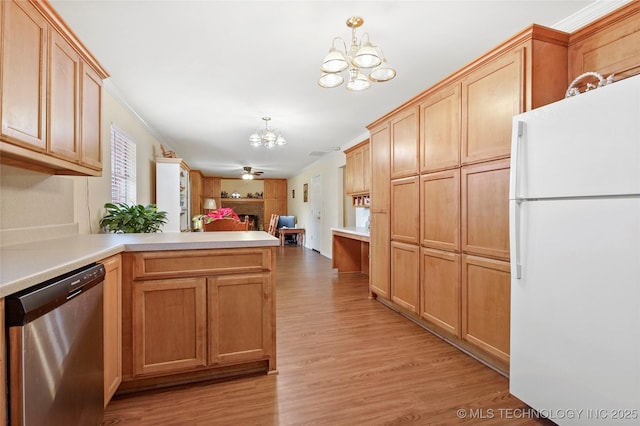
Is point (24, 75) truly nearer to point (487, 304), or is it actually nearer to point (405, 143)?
point (405, 143)

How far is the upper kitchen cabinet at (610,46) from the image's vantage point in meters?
1.74

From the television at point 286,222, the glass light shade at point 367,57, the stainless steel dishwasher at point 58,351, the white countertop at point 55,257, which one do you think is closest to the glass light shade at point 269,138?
the glass light shade at point 367,57

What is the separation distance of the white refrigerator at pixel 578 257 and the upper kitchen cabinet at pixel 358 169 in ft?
10.2

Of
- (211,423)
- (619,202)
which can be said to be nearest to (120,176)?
(211,423)

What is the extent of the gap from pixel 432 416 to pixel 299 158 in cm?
654

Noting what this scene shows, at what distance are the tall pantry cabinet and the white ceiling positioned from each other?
0.28m

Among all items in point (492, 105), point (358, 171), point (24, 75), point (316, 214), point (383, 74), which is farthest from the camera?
point (316, 214)

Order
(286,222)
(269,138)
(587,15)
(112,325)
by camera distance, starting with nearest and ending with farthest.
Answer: (112,325)
(587,15)
(269,138)
(286,222)

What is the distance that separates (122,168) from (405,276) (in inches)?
137

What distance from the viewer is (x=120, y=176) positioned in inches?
141

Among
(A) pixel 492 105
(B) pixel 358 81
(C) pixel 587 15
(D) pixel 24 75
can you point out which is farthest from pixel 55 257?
(C) pixel 587 15

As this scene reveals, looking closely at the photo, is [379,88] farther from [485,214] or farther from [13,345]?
[13,345]

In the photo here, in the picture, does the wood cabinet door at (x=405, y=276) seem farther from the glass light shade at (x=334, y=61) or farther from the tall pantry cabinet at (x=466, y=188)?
the glass light shade at (x=334, y=61)

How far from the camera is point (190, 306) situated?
1881mm
